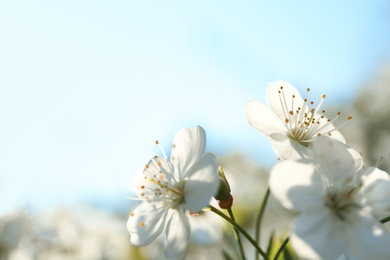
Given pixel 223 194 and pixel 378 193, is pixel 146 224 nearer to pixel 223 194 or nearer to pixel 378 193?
pixel 223 194

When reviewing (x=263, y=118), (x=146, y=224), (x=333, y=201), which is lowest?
(x=146, y=224)

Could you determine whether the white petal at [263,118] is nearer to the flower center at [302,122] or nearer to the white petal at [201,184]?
the flower center at [302,122]

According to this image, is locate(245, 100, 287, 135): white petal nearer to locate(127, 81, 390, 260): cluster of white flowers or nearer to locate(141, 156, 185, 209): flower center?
locate(127, 81, 390, 260): cluster of white flowers

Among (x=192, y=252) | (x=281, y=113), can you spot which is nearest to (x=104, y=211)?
(x=192, y=252)

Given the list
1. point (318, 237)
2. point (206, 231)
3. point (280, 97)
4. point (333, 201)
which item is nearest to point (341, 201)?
point (333, 201)

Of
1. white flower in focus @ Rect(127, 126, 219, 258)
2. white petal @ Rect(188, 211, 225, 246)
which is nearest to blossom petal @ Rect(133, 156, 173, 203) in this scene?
white flower in focus @ Rect(127, 126, 219, 258)

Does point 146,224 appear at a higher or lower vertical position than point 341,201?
lower

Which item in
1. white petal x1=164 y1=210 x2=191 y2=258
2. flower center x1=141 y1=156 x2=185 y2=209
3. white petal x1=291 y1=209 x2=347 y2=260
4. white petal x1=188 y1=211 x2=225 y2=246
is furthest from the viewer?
white petal x1=188 y1=211 x2=225 y2=246
